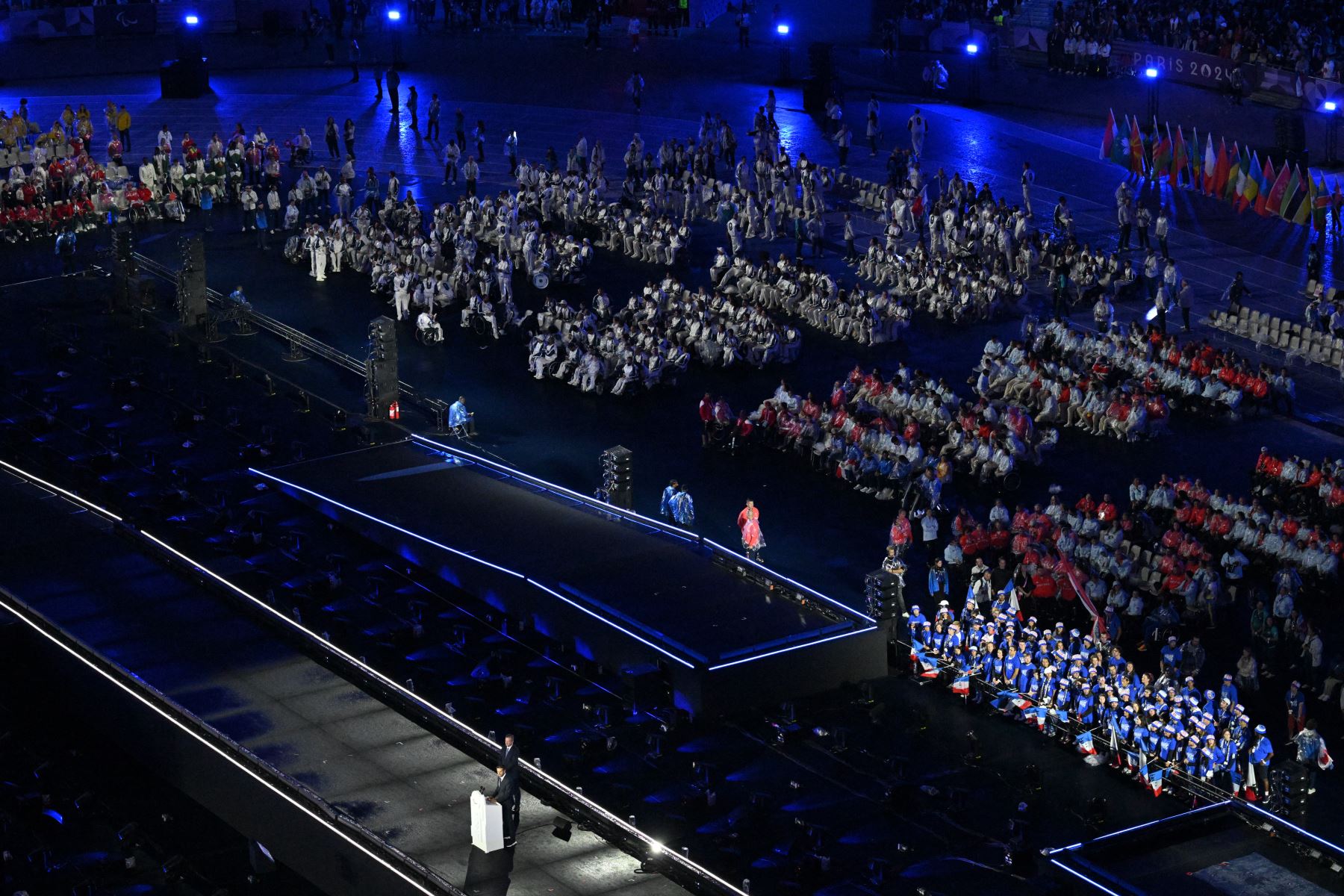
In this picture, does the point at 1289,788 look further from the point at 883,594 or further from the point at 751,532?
the point at 751,532

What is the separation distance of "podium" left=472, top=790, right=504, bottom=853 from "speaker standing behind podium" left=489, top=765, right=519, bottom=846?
6cm

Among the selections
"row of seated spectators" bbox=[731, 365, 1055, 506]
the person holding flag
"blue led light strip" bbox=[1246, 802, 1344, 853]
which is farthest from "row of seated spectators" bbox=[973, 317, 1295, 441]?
"blue led light strip" bbox=[1246, 802, 1344, 853]

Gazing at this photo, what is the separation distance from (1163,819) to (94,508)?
21.3m

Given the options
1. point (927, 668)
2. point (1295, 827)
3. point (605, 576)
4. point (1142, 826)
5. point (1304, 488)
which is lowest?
point (927, 668)

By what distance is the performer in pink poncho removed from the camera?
133 ft

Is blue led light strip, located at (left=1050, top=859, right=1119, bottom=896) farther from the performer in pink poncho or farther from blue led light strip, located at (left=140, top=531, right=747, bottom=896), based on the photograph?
the performer in pink poncho

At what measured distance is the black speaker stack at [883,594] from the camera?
36625 millimetres

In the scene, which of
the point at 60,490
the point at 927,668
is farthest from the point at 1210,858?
the point at 60,490

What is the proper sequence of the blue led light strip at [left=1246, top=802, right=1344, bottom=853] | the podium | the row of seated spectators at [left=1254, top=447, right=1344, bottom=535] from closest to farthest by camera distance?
the podium < the blue led light strip at [left=1246, top=802, right=1344, bottom=853] < the row of seated spectators at [left=1254, top=447, right=1344, bottom=535]

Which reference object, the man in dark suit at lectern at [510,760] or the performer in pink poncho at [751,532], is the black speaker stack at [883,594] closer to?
the performer in pink poncho at [751,532]

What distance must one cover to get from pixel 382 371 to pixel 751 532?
37.2ft

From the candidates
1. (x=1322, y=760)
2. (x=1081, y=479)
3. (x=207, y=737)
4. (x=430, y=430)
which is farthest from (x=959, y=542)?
(x=207, y=737)

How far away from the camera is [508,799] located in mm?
27359

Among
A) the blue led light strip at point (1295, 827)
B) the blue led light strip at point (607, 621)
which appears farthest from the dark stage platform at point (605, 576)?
the blue led light strip at point (1295, 827)
